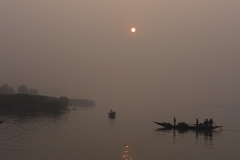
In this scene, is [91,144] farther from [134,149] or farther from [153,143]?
[153,143]

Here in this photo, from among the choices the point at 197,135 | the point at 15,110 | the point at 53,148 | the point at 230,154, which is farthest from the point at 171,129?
the point at 15,110

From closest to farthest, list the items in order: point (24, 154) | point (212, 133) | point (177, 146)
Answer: point (24, 154)
point (177, 146)
point (212, 133)

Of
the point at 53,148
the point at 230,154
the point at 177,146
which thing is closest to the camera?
the point at 53,148

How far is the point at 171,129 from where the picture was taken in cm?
7838

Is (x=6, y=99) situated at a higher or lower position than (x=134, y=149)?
higher

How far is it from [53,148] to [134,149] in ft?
43.5

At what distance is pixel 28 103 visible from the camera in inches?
6161

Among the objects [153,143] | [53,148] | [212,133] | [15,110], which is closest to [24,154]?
[53,148]

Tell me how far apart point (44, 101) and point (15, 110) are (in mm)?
19950

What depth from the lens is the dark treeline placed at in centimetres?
14775

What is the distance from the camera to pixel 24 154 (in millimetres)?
40812

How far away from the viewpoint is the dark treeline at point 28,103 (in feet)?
485

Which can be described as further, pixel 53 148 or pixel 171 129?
pixel 171 129

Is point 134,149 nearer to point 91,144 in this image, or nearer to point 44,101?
point 91,144
